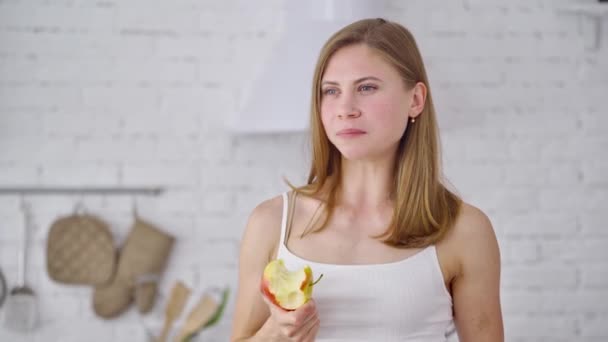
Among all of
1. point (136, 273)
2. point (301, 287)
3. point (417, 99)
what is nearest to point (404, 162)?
point (417, 99)

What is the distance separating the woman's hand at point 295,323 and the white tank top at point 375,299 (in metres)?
0.07

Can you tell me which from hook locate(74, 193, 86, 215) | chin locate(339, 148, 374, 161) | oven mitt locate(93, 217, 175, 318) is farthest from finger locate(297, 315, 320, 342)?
hook locate(74, 193, 86, 215)

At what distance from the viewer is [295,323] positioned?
932mm

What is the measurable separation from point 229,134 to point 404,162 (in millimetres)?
1053

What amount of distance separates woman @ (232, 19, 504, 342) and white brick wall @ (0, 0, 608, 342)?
844mm

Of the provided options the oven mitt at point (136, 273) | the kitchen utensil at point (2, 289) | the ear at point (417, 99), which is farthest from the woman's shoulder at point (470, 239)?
A: the kitchen utensil at point (2, 289)

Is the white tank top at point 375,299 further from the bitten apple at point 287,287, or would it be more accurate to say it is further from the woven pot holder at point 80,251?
the woven pot holder at point 80,251

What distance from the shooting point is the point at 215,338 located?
209 cm

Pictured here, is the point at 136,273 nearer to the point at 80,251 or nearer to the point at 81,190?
the point at 80,251

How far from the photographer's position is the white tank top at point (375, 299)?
1.03 m

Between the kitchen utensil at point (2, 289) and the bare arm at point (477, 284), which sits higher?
the bare arm at point (477, 284)

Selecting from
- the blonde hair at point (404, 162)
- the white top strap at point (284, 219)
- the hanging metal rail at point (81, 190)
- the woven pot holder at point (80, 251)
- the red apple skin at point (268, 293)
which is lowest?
the woven pot holder at point (80, 251)

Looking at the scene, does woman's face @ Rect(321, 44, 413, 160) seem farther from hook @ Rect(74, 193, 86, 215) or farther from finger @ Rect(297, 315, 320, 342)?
hook @ Rect(74, 193, 86, 215)

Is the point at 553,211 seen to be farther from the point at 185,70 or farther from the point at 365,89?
the point at 365,89
